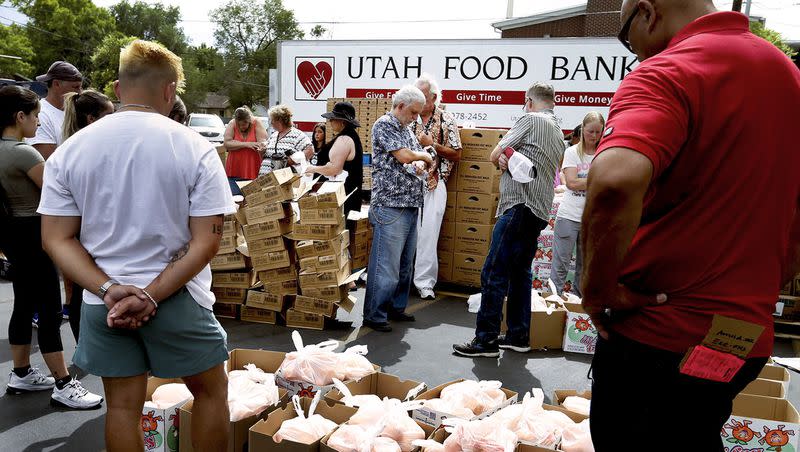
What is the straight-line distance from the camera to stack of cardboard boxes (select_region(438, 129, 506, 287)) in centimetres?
598

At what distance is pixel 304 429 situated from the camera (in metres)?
2.34

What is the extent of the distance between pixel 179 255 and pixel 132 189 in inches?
10.8

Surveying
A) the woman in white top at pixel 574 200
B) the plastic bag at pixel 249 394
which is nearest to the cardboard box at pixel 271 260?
the plastic bag at pixel 249 394

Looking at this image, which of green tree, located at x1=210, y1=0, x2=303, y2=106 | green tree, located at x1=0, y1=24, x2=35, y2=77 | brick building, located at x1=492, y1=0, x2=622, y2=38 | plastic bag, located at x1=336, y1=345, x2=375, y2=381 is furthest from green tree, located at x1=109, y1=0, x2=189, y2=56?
plastic bag, located at x1=336, y1=345, x2=375, y2=381

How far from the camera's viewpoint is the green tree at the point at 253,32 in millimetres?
51438

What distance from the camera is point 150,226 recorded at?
196 centimetres

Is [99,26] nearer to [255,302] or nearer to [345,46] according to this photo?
[345,46]

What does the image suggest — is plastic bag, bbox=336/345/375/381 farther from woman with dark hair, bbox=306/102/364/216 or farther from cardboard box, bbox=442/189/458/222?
cardboard box, bbox=442/189/458/222

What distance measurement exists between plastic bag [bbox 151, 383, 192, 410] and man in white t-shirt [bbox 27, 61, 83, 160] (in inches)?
97.8

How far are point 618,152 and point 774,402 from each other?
1.98 metres

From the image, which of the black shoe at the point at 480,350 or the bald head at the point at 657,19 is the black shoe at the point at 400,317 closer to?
the black shoe at the point at 480,350

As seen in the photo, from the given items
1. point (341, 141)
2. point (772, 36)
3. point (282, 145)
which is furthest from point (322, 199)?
point (772, 36)

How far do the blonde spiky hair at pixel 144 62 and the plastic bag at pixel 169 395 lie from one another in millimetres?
1391

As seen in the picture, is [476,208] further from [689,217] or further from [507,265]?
[689,217]
